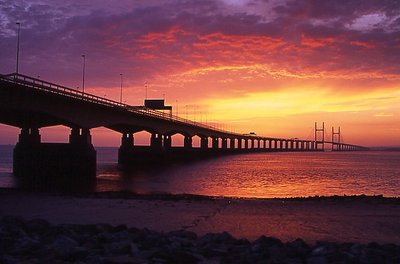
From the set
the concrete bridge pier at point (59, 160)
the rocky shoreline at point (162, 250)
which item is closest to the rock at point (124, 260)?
the rocky shoreline at point (162, 250)

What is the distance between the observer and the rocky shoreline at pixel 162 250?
29.0 ft

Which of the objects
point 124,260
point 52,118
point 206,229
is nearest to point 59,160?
point 52,118

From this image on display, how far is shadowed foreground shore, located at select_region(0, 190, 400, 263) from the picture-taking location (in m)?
9.23

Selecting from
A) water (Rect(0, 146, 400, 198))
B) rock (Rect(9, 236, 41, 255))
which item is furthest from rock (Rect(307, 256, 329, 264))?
water (Rect(0, 146, 400, 198))

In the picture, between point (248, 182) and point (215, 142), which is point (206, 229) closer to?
point (248, 182)

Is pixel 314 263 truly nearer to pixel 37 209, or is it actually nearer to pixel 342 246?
pixel 342 246

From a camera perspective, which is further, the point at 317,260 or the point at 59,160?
the point at 59,160

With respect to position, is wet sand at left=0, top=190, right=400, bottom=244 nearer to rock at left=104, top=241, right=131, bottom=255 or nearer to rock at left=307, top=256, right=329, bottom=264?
rock at left=307, top=256, right=329, bottom=264

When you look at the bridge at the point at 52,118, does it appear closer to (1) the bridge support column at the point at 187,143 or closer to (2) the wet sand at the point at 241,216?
(2) the wet sand at the point at 241,216

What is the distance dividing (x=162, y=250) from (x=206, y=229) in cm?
572

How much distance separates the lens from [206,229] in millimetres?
14836

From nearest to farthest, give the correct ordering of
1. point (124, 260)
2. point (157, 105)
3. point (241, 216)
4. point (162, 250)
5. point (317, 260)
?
point (124, 260)
point (317, 260)
point (162, 250)
point (241, 216)
point (157, 105)

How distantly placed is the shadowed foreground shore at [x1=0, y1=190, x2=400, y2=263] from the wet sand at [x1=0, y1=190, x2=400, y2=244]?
0.04 m

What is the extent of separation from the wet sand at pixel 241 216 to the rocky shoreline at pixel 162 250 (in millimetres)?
3178
